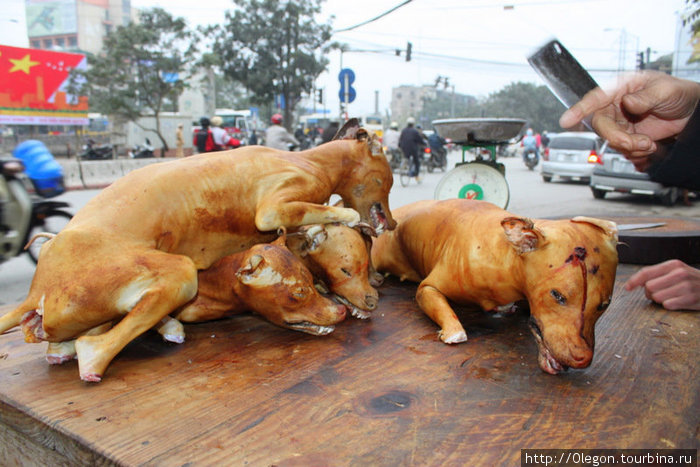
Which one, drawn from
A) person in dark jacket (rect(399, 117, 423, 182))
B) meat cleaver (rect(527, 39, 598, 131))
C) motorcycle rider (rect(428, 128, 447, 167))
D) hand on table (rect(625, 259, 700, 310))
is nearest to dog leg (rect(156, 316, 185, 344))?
meat cleaver (rect(527, 39, 598, 131))

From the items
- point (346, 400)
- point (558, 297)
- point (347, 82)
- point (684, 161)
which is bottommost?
point (346, 400)

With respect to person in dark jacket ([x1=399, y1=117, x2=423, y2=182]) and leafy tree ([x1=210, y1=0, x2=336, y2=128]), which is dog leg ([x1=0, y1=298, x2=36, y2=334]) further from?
leafy tree ([x1=210, y1=0, x2=336, y2=128])

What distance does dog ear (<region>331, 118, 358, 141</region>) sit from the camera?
229 cm

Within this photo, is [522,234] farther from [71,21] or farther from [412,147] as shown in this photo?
[71,21]

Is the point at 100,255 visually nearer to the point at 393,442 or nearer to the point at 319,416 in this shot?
the point at 319,416

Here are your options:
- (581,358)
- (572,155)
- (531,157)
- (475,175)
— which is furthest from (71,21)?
(581,358)

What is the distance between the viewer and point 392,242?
7.98ft

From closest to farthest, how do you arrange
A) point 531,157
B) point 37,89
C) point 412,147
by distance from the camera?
1. point 412,147
2. point 37,89
3. point 531,157

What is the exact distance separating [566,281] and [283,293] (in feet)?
2.86

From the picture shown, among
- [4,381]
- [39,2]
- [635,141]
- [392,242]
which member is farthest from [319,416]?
[39,2]

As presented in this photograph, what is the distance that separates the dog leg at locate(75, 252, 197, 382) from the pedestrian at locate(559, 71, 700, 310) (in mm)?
1473

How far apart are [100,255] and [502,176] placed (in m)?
3.83

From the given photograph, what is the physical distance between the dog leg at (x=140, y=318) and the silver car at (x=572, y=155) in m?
14.7

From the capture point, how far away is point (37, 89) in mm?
16109
